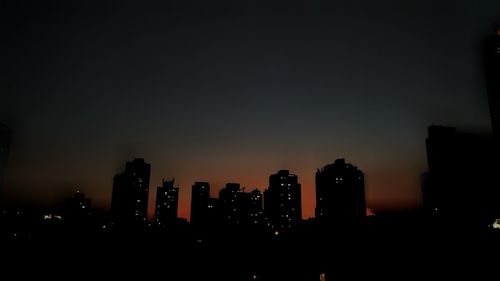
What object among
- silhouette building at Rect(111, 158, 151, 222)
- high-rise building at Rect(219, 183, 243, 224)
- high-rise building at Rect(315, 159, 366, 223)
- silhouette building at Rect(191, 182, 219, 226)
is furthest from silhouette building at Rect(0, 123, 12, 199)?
high-rise building at Rect(315, 159, 366, 223)

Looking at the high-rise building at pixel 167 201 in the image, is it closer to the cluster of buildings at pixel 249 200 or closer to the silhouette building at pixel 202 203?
→ the cluster of buildings at pixel 249 200

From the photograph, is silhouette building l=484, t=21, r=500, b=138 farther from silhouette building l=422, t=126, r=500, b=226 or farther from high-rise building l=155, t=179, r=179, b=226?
high-rise building l=155, t=179, r=179, b=226

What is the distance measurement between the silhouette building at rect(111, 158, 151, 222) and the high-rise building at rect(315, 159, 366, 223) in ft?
227

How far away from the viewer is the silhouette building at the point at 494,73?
66500mm

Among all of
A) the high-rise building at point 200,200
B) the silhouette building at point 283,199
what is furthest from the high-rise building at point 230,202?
the silhouette building at point 283,199

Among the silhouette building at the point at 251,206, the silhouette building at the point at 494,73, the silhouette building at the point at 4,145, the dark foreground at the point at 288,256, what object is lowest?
the dark foreground at the point at 288,256

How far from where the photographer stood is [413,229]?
24.6 metres

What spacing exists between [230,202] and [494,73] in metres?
104

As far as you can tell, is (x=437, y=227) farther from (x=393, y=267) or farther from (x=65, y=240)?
(x=65, y=240)

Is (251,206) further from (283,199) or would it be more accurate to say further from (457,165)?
(457,165)

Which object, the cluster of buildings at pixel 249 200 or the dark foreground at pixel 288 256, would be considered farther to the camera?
the cluster of buildings at pixel 249 200

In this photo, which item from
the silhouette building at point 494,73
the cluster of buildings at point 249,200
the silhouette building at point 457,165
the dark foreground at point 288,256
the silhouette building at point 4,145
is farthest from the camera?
the cluster of buildings at point 249,200

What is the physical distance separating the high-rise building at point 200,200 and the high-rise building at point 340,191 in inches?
1888

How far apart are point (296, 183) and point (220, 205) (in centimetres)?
3308
